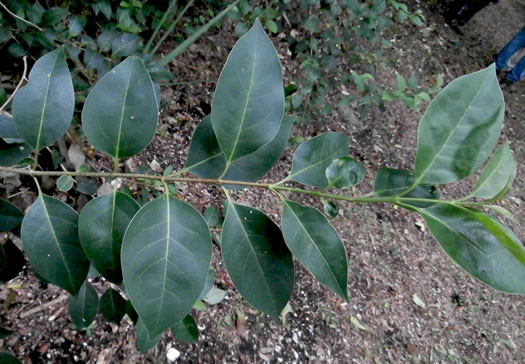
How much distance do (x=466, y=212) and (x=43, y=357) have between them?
1.21m

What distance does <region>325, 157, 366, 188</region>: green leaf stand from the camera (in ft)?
1.91

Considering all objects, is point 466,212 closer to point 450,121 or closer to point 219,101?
point 450,121

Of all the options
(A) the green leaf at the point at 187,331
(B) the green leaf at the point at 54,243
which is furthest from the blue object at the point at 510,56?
(B) the green leaf at the point at 54,243

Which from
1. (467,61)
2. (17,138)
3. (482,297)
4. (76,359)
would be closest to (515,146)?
(467,61)

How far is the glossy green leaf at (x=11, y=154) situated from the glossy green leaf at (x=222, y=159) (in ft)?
0.95

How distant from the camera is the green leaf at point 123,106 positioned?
0.56 meters

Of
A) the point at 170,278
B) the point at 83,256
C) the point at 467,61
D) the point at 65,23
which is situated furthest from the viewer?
the point at 467,61

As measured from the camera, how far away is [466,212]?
1.65 feet

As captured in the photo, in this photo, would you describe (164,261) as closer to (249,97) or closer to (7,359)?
(249,97)

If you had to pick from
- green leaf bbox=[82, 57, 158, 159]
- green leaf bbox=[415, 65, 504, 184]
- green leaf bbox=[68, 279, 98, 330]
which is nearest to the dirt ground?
green leaf bbox=[68, 279, 98, 330]

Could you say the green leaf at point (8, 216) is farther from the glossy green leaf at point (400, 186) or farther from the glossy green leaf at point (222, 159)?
the glossy green leaf at point (400, 186)

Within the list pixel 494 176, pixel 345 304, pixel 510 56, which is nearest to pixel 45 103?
pixel 494 176

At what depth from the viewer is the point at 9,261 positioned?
73 centimetres

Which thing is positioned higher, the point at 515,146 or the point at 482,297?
the point at 515,146
